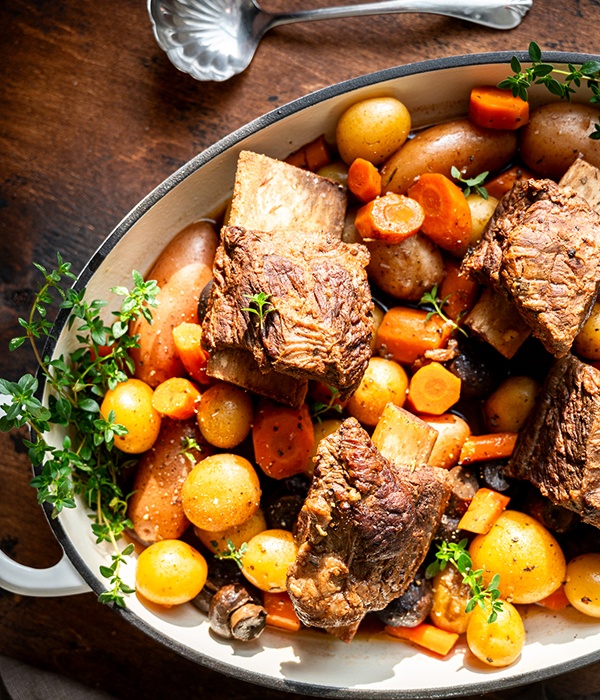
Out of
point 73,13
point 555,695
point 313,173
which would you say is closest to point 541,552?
point 555,695

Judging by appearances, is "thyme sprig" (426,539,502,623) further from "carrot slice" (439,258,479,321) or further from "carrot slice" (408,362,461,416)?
"carrot slice" (439,258,479,321)

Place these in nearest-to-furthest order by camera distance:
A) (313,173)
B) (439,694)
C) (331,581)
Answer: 1. (331,581)
2. (439,694)
3. (313,173)

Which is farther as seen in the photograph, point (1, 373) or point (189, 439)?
point (1, 373)

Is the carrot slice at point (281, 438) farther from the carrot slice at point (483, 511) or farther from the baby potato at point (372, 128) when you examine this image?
the baby potato at point (372, 128)

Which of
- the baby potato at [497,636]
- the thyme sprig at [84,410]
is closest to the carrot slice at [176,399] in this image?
the thyme sprig at [84,410]

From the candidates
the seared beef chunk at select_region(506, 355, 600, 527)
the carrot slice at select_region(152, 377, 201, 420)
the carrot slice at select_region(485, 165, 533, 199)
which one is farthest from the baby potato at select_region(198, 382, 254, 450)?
the carrot slice at select_region(485, 165, 533, 199)

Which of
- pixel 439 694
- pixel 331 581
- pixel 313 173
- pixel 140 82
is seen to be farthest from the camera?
pixel 140 82

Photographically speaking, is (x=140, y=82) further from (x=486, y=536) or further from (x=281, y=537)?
(x=486, y=536)
